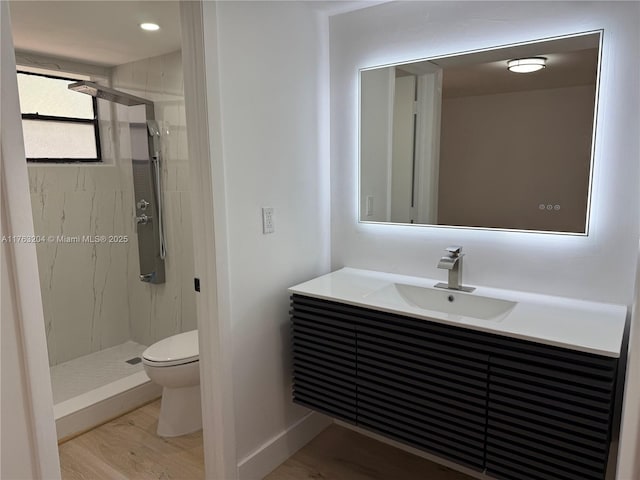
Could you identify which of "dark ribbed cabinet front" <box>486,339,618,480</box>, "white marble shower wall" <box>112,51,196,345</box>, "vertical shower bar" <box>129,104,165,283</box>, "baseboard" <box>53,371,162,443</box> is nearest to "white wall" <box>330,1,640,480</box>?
"dark ribbed cabinet front" <box>486,339,618,480</box>

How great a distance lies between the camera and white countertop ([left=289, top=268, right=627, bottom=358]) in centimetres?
146

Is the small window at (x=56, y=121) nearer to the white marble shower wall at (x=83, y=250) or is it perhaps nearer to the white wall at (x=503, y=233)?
the white marble shower wall at (x=83, y=250)

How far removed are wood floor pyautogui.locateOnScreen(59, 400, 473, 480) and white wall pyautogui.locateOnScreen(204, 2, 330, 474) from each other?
21 cm

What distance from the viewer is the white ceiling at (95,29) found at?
7.11 feet

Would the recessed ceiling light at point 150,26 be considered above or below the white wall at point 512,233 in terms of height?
above

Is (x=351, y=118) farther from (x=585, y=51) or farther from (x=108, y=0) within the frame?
(x=108, y=0)

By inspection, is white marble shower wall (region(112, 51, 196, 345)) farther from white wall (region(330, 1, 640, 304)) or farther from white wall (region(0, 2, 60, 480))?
white wall (region(0, 2, 60, 480))

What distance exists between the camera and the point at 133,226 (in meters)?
3.42

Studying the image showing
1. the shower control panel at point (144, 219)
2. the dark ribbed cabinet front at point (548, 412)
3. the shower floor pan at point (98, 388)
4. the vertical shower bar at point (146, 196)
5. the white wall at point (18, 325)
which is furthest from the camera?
the shower control panel at point (144, 219)

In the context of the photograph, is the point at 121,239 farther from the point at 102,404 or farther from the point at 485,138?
the point at 485,138

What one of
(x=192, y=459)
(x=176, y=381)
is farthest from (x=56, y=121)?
(x=192, y=459)

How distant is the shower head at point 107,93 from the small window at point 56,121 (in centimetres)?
48

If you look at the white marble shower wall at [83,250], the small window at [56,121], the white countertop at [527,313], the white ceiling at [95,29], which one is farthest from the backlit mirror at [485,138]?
the small window at [56,121]

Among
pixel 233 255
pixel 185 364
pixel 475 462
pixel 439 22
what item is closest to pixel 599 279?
pixel 475 462
